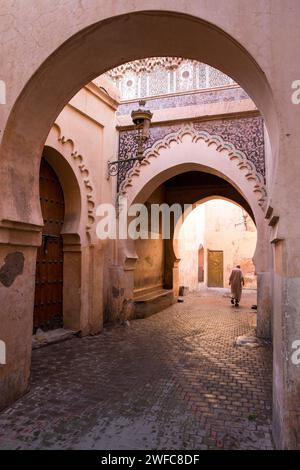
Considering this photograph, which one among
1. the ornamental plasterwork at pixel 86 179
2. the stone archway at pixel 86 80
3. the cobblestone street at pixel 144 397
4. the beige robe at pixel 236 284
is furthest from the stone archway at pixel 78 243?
the beige robe at pixel 236 284

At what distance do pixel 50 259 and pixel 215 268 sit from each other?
13238 mm

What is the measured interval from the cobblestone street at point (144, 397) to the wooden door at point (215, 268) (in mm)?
11936

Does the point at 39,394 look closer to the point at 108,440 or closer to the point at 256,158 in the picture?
the point at 108,440

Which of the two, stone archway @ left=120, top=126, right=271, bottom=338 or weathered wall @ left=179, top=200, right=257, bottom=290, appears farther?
weathered wall @ left=179, top=200, right=257, bottom=290

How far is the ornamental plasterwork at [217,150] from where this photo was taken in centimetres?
605

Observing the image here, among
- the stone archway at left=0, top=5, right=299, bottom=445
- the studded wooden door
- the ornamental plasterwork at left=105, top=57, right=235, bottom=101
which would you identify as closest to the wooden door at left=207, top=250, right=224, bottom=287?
the ornamental plasterwork at left=105, top=57, right=235, bottom=101

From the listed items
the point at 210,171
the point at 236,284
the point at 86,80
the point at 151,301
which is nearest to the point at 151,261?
the point at 151,301

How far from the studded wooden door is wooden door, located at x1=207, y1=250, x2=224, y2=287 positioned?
12.9 metres

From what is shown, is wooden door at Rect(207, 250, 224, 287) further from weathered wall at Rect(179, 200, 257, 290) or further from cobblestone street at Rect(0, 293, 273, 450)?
cobblestone street at Rect(0, 293, 273, 450)

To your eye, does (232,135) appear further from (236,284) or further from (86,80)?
(236,284)

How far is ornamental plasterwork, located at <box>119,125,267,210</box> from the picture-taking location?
238 inches

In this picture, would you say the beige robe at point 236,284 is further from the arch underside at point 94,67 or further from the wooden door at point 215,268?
the arch underside at point 94,67

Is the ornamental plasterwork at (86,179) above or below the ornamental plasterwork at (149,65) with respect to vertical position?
below
